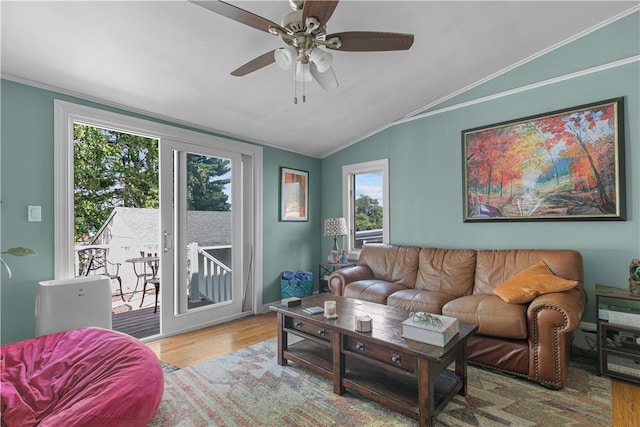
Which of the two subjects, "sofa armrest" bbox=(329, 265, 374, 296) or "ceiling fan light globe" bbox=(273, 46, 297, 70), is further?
"sofa armrest" bbox=(329, 265, 374, 296)

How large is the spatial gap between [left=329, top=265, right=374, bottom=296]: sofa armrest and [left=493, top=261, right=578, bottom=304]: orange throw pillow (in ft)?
4.88

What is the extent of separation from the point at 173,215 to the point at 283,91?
176 centimetres

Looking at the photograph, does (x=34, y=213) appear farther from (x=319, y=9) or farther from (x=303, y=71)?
(x=319, y=9)

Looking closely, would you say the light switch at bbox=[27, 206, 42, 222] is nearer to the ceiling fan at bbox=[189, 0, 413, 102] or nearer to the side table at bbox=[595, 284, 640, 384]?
the ceiling fan at bbox=[189, 0, 413, 102]

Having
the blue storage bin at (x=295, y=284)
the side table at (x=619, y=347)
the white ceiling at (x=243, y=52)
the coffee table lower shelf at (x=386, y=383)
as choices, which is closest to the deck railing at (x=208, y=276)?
the blue storage bin at (x=295, y=284)

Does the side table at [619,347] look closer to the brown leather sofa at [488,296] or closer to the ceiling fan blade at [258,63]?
the brown leather sofa at [488,296]

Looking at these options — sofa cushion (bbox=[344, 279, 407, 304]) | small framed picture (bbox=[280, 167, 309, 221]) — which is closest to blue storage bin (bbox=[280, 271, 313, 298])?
small framed picture (bbox=[280, 167, 309, 221])

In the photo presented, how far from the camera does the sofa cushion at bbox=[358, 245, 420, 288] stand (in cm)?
364

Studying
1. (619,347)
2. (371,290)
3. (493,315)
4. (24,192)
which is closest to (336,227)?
(371,290)

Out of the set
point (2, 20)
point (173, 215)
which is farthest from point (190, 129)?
point (2, 20)

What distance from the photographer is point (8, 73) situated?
237 centimetres

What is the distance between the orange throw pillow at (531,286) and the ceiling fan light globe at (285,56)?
2.37 m

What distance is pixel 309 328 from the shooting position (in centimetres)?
241

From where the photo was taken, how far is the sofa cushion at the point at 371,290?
3.16 meters
